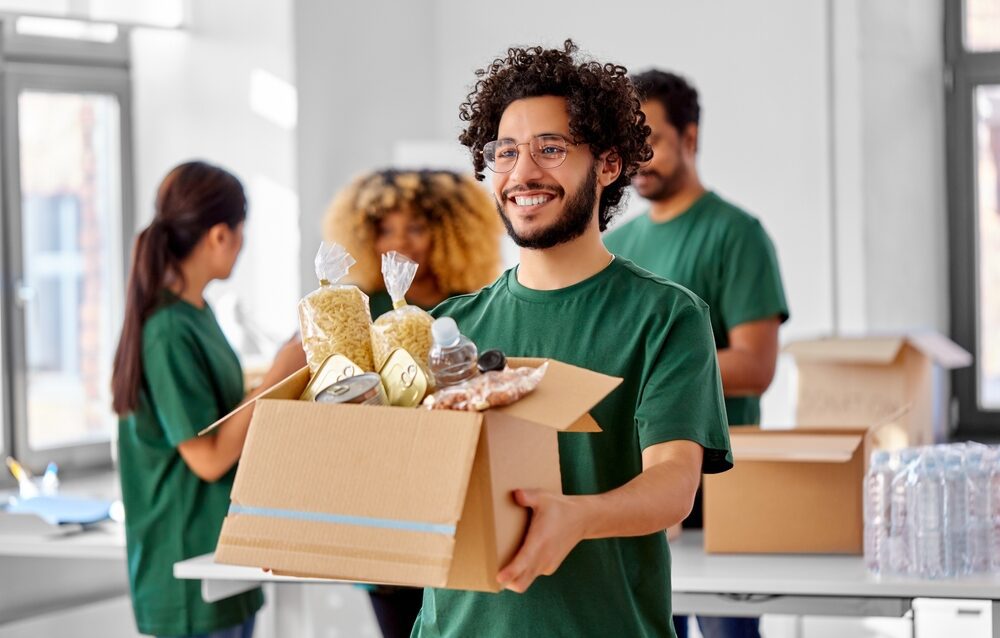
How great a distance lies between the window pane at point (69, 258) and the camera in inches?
167

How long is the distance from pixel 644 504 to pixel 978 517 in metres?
1.21

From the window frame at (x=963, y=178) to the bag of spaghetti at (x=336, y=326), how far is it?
359 centimetres

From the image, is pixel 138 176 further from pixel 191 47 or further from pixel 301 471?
pixel 301 471

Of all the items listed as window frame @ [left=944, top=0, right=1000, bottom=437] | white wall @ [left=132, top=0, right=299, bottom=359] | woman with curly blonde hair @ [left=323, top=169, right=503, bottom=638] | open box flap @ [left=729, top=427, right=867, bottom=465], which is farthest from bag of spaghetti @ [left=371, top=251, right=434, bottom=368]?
window frame @ [left=944, top=0, right=1000, bottom=437]

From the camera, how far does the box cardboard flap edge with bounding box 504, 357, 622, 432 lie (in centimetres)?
126

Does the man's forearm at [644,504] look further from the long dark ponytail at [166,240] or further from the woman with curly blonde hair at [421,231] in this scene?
the woman with curly blonde hair at [421,231]

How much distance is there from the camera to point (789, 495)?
2.55m

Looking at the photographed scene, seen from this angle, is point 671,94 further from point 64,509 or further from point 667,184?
point 64,509

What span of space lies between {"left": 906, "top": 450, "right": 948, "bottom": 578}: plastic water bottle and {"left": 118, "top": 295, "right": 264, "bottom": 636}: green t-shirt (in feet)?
4.32

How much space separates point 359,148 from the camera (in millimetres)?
4547

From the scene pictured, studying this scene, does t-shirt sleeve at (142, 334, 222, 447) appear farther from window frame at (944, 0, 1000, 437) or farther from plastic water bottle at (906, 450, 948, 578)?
window frame at (944, 0, 1000, 437)

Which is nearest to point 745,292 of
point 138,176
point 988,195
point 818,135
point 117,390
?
point 117,390

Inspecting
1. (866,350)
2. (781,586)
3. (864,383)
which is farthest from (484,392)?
(864,383)

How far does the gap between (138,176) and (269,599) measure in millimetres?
1557
